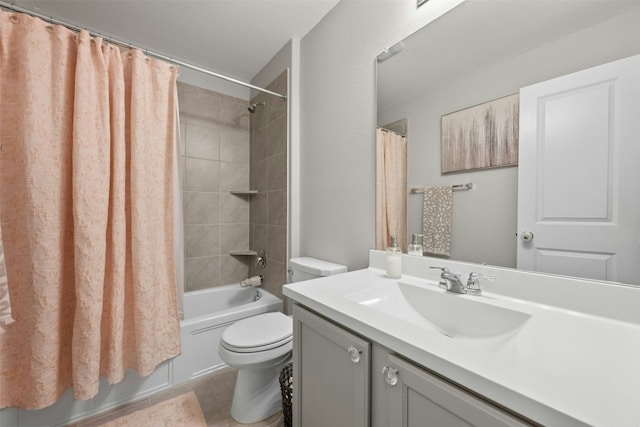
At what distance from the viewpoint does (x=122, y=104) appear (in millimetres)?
1396

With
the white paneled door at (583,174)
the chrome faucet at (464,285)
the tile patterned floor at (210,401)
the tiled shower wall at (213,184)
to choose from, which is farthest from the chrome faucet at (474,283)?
the tiled shower wall at (213,184)

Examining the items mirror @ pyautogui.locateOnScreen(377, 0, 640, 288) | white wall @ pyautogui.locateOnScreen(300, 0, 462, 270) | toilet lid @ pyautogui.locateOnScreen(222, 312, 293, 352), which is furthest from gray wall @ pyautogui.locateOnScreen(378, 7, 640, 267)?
toilet lid @ pyautogui.locateOnScreen(222, 312, 293, 352)

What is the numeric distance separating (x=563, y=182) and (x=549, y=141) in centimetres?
13

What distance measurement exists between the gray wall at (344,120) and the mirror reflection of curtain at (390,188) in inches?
2.0

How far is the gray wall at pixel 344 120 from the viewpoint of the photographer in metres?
1.27

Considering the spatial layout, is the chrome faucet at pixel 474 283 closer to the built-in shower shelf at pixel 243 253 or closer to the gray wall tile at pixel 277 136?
the gray wall tile at pixel 277 136

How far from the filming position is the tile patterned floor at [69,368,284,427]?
1.33m

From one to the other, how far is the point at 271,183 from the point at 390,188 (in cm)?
123

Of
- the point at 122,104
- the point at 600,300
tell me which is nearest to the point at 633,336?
the point at 600,300

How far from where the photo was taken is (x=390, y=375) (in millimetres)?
574

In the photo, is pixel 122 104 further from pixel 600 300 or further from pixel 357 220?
pixel 600 300

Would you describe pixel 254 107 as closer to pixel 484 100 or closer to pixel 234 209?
pixel 234 209

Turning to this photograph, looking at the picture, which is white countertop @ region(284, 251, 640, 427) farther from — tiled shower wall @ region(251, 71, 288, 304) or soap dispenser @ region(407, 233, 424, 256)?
tiled shower wall @ region(251, 71, 288, 304)


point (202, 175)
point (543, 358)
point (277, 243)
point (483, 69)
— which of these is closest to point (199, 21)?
point (202, 175)
